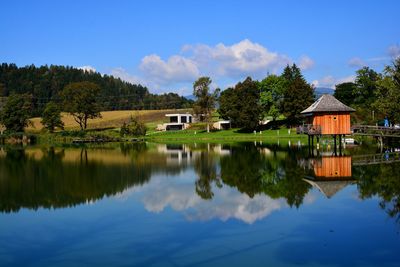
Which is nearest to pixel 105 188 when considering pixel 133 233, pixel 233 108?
pixel 133 233

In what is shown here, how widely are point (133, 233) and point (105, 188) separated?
11.0 m

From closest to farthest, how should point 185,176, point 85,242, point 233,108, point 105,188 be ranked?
point 85,242 → point 105,188 → point 185,176 → point 233,108

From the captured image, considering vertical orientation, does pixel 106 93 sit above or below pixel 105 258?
above

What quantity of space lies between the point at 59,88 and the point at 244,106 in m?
109

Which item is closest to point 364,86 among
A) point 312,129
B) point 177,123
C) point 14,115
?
point 177,123

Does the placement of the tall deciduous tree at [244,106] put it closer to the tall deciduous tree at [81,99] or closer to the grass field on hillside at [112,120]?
the tall deciduous tree at [81,99]

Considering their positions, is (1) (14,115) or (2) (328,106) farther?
(1) (14,115)

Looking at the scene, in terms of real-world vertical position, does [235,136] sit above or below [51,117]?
below

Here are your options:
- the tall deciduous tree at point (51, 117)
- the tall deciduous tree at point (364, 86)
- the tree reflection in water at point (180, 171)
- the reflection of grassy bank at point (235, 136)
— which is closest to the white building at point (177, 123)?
the reflection of grassy bank at point (235, 136)

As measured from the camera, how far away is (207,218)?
18.1m

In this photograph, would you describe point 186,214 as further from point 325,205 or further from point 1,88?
point 1,88

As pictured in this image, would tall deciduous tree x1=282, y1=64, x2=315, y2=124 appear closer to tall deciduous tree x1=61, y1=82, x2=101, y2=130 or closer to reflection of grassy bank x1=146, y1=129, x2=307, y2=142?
reflection of grassy bank x1=146, y1=129, x2=307, y2=142

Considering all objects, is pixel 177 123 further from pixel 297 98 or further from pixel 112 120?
pixel 297 98

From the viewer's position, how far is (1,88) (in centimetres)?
15538
